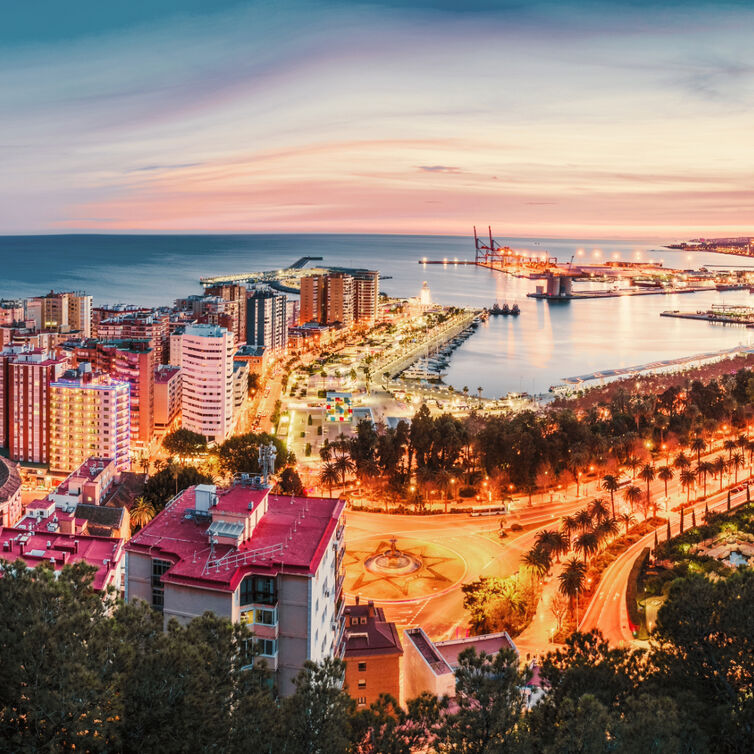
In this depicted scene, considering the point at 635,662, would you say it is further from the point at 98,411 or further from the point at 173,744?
the point at 98,411

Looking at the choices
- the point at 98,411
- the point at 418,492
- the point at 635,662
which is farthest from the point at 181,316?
the point at 635,662

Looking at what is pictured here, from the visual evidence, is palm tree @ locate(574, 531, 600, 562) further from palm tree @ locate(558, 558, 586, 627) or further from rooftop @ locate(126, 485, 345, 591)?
rooftop @ locate(126, 485, 345, 591)

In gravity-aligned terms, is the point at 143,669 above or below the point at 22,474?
above

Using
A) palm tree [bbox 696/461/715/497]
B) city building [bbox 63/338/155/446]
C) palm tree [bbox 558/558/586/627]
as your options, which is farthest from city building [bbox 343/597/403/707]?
city building [bbox 63/338/155/446]

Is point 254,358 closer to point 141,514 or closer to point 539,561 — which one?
point 141,514

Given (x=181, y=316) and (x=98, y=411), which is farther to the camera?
(x=181, y=316)

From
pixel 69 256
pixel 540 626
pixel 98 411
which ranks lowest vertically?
pixel 540 626

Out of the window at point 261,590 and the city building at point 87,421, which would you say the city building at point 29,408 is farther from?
the window at point 261,590

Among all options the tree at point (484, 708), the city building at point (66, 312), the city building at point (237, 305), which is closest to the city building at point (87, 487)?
the tree at point (484, 708)

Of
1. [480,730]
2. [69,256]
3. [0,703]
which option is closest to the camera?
[0,703]
